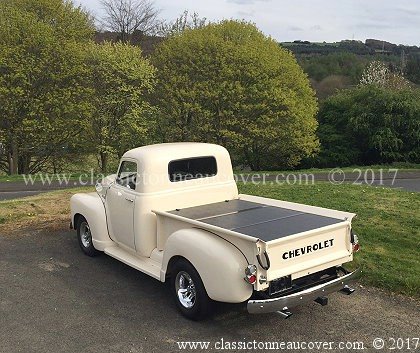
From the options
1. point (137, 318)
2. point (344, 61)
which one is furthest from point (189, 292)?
point (344, 61)

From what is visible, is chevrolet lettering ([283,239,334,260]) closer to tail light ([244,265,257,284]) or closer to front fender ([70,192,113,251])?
tail light ([244,265,257,284])

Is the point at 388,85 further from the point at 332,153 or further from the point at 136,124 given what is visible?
the point at 136,124

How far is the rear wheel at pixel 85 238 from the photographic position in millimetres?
7156

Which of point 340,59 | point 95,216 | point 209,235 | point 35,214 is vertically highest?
point 340,59

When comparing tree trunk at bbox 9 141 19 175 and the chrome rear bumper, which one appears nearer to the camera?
the chrome rear bumper

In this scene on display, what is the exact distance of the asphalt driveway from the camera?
4508 millimetres

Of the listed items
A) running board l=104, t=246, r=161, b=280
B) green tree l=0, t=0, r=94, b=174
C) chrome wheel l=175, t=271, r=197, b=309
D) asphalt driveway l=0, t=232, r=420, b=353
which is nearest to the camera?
asphalt driveway l=0, t=232, r=420, b=353

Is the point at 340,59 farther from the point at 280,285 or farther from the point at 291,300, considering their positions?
the point at 291,300

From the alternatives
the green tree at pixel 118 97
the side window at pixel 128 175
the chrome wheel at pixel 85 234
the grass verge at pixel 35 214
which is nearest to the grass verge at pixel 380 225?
the side window at pixel 128 175

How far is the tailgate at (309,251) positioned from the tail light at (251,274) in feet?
0.54

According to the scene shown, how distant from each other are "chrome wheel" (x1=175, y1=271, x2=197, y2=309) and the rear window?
1.63m

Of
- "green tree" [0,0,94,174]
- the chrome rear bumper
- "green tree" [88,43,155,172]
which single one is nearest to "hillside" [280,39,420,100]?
"green tree" [88,43,155,172]

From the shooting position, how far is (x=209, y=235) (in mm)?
4848

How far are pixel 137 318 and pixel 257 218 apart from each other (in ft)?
6.15
